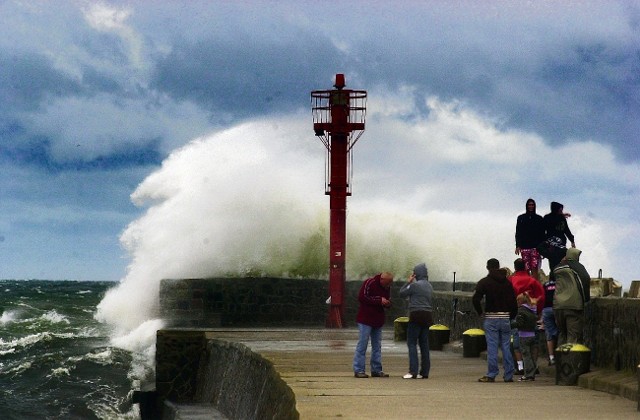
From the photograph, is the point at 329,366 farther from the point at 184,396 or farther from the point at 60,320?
the point at 60,320

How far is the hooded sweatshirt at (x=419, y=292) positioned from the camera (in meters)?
11.9

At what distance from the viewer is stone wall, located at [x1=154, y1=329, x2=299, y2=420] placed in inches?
514

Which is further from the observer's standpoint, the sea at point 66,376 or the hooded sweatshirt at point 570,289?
the sea at point 66,376

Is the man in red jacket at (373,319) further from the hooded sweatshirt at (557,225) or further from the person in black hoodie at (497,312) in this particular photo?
the hooded sweatshirt at (557,225)

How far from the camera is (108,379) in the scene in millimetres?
23156

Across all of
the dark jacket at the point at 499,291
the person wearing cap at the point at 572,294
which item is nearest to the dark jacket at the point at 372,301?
the dark jacket at the point at 499,291

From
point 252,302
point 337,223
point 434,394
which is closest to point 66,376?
point 252,302

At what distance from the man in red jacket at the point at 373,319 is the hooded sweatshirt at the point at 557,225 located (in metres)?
3.30

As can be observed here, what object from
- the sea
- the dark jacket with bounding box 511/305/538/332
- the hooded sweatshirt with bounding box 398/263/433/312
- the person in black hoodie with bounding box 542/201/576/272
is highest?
the person in black hoodie with bounding box 542/201/576/272

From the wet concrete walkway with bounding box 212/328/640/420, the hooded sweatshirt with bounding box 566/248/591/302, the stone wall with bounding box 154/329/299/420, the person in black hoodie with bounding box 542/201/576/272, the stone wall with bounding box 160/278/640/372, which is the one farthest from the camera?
the stone wall with bounding box 160/278/640/372

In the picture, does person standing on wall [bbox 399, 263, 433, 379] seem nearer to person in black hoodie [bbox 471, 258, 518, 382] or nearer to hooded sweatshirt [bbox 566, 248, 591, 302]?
person in black hoodie [bbox 471, 258, 518, 382]

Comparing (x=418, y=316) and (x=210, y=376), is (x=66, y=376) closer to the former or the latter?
(x=210, y=376)

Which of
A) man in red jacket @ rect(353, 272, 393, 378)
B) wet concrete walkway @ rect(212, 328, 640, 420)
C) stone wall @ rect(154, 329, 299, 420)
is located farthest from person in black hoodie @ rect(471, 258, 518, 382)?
stone wall @ rect(154, 329, 299, 420)

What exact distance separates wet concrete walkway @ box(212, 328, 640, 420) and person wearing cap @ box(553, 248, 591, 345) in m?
0.55
